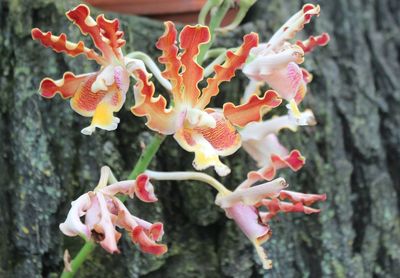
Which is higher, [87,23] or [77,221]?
[87,23]

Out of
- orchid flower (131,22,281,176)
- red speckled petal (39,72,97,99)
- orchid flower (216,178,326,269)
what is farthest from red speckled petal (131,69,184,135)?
orchid flower (216,178,326,269)

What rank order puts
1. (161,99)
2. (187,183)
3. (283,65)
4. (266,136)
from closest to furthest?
1. (161,99)
2. (283,65)
3. (266,136)
4. (187,183)

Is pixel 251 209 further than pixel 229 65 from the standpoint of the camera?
Yes

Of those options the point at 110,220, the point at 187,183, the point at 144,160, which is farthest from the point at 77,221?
the point at 187,183

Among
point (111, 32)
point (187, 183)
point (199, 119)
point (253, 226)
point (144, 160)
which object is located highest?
point (111, 32)

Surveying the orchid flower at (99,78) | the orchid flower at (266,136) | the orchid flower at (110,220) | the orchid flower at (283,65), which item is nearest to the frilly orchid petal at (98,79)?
the orchid flower at (99,78)

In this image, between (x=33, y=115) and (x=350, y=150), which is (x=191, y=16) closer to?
(x=33, y=115)

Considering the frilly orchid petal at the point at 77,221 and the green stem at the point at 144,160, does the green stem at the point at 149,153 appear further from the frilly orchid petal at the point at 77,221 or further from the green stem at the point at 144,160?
the frilly orchid petal at the point at 77,221

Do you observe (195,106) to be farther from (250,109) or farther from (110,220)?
(110,220)
